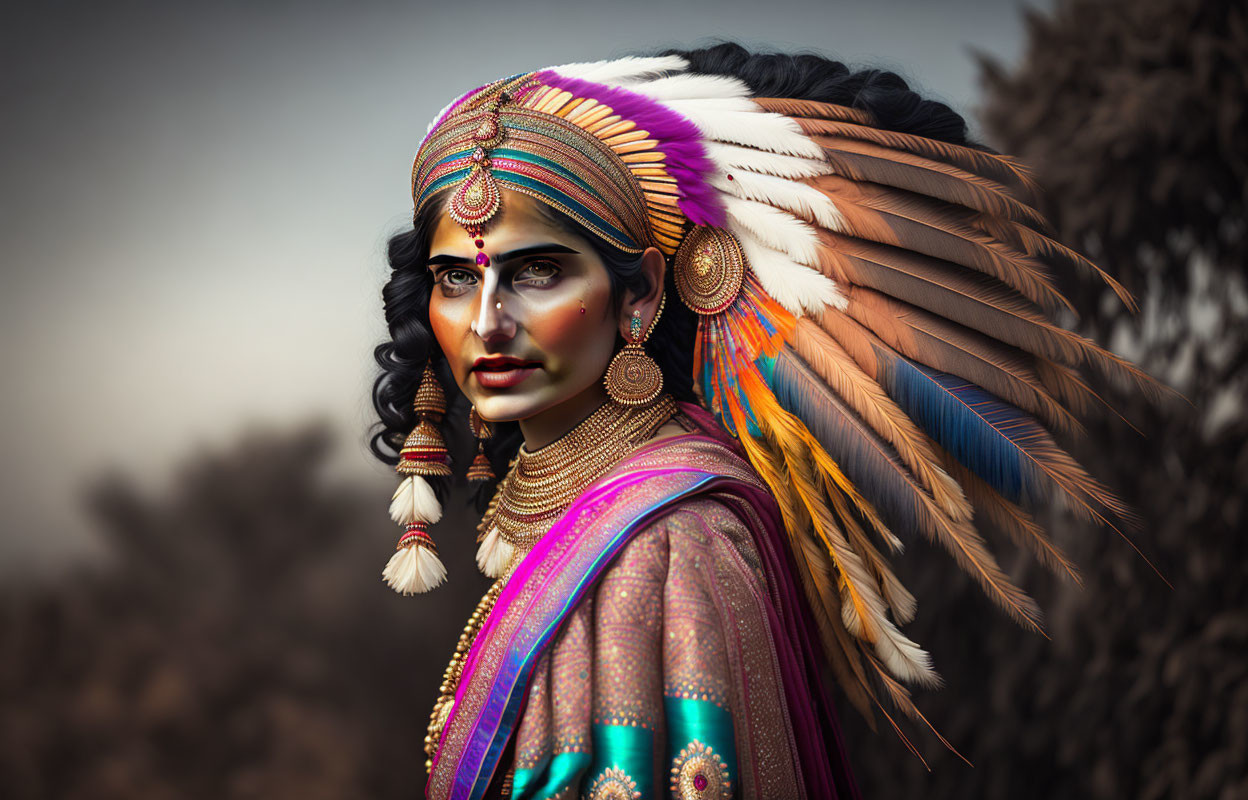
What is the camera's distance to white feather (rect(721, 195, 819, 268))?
1698 millimetres

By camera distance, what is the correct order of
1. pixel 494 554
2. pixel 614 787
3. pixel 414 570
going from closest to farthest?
1. pixel 614 787
2. pixel 414 570
3. pixel 494 554

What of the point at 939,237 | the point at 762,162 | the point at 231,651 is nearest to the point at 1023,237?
the point at 939,237

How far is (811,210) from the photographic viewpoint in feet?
5.58

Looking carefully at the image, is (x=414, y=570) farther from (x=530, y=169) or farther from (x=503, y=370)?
(x=530, y=169)

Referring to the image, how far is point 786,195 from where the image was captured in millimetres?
1708

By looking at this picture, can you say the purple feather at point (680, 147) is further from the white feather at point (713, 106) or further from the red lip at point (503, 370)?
the red lip at point (503, 370)

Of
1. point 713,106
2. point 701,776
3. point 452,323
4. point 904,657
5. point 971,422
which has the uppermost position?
point 713,106

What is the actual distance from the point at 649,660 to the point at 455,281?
75 cm

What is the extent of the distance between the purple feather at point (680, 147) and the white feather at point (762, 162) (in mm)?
22

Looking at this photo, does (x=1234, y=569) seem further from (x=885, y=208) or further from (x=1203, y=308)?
(x=885, y=208)

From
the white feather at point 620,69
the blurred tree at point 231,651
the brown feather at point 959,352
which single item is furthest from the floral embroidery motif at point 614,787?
the blurred tree at point 231,651

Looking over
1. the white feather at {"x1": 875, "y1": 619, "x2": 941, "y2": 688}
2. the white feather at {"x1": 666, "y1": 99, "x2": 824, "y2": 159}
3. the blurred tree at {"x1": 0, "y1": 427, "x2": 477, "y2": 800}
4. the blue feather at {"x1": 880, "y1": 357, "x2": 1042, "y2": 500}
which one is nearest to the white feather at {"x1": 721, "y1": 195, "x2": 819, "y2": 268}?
the white feather at {"x1": 666, "y1": 99, "x2": 824, "y2": 159}

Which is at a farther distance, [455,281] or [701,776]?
[455,281]

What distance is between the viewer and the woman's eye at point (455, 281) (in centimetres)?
174
